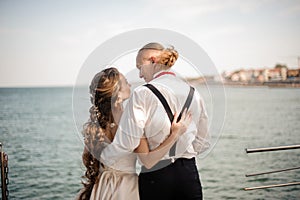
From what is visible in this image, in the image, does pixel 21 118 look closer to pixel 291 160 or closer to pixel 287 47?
pixel 291 160

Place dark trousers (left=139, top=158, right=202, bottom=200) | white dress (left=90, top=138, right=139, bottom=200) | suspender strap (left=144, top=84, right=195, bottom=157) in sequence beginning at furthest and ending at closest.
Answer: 1. white dress (left=90, top=138, right=139, bottom=200)
2. dark trousers (left=139, top=158, right=202, bottom=200)
3. suspender strap (left=144, top=84, right=195, bottom=157)

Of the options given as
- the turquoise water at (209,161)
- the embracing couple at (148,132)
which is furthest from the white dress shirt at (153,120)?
the turquoise water at (209,161)

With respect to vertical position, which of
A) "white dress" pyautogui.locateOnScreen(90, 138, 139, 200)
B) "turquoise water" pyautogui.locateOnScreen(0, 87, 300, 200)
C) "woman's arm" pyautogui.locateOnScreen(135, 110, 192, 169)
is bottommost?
"turquoise water" pyautogui.locateOnScreen(0, 87, 300, 200)

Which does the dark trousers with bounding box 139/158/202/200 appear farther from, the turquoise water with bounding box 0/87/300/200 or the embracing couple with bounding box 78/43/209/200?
the turquoise water with bounding box 0/87/300/200

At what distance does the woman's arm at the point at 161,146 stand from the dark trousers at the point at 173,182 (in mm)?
75

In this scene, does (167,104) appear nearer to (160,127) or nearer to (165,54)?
(160,127)

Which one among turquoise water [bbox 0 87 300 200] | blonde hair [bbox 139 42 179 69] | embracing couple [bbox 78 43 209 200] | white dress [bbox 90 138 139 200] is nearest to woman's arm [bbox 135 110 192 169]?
embracing couple [bbox 78 43 209 200]

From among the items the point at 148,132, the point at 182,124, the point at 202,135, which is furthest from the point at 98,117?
the point at 202,135

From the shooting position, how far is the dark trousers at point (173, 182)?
5.89 feet

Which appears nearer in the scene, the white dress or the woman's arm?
the woman's arm

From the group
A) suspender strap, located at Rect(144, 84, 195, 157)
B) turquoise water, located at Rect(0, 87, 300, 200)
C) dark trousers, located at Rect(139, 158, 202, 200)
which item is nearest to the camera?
suspender strap, located at Rect(144, 84, 195, 157)

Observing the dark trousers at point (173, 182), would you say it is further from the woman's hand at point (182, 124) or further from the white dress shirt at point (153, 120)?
the woman's hand at point (182, 124)

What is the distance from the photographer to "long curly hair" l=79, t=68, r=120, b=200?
1826 millimetres

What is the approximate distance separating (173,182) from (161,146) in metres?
0.18
